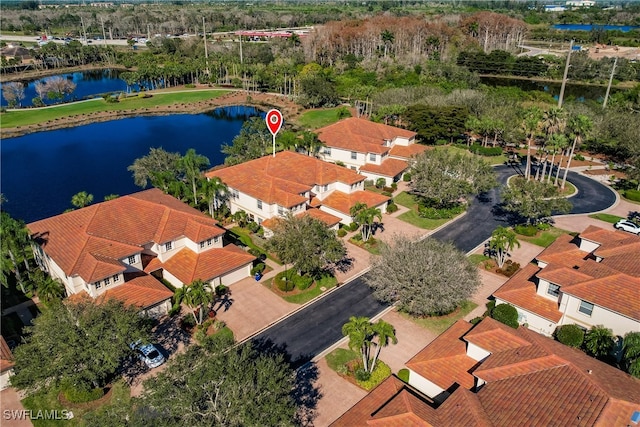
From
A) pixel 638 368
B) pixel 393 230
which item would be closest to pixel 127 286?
pixel 393 230

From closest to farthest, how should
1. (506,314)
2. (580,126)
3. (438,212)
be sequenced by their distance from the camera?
1. (506,314)
2. (438,212)
3. (580,126)

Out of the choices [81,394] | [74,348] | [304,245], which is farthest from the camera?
[304,245]

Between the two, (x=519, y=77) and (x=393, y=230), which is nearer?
(x=393, y=230)

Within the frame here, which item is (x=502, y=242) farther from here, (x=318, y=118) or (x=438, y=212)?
(x=318, y=118)

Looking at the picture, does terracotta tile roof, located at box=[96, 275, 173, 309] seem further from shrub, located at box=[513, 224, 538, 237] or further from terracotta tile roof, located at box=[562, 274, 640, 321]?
shrub, located at box=[513, 224, 538, 237]

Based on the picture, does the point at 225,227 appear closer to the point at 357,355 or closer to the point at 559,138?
the point at 357,355

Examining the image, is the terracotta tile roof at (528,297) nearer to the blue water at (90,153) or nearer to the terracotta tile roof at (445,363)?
the terracotta tile roof at (445,363)

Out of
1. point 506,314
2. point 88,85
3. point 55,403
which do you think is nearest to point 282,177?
point 506,314
